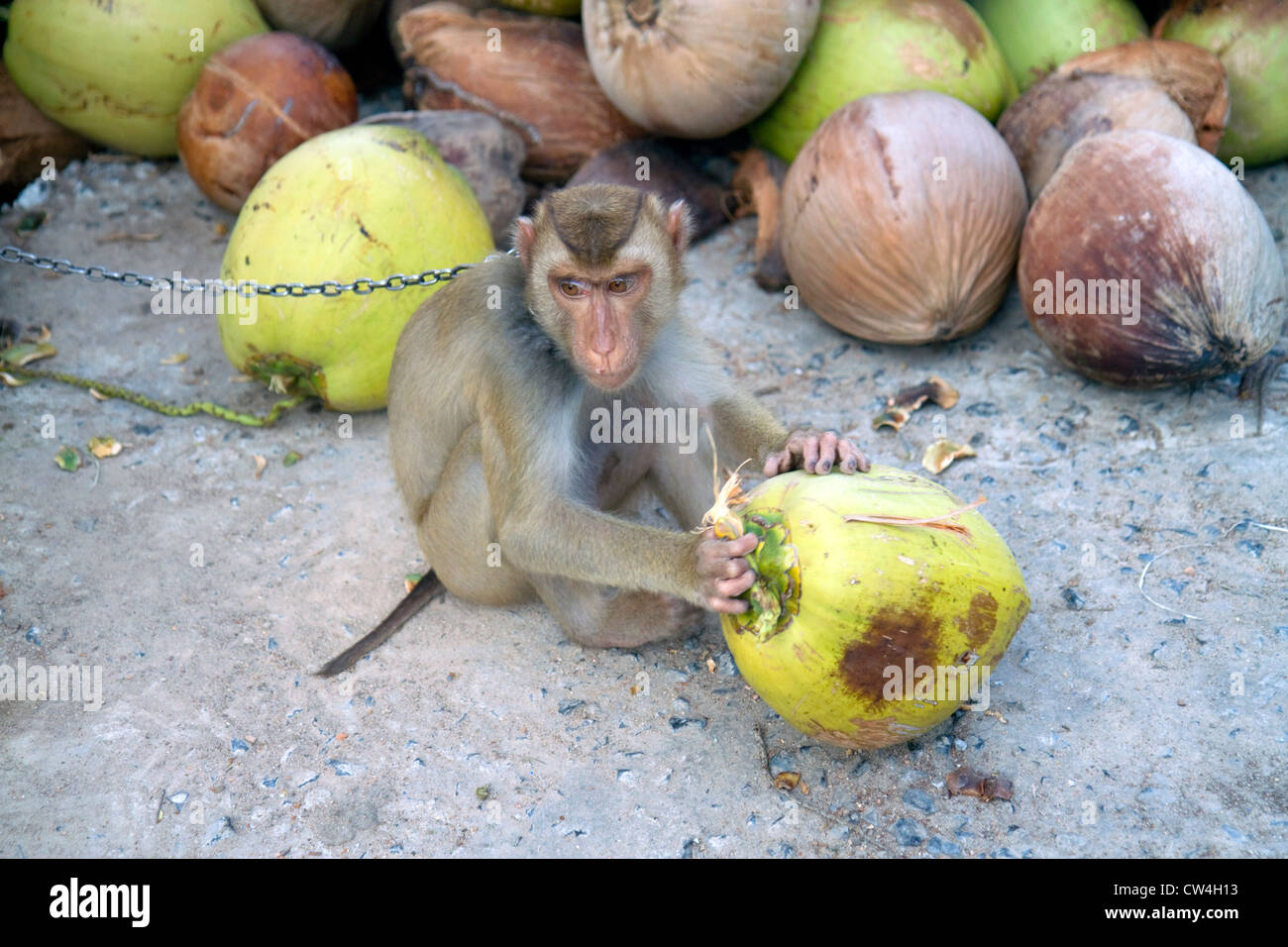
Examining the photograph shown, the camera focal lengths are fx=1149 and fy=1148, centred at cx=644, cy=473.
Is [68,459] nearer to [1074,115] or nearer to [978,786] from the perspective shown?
[978,786]

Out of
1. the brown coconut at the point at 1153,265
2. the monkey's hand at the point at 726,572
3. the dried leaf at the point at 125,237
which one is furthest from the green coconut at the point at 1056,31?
the dried leaf at the point at 125,237

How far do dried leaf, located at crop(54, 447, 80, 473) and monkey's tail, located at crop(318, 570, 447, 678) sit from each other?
1.66 meters

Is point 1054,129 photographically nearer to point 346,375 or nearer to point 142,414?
point 346,375

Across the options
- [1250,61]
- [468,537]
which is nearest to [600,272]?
[468,537]

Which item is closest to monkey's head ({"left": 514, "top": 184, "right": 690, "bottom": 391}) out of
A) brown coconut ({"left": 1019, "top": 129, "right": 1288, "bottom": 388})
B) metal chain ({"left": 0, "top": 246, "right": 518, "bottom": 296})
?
metal chain ({"left": 0, "top": 246, "right": 518, "bottom": 296})

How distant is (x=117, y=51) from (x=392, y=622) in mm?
3631

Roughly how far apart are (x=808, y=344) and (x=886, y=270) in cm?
64

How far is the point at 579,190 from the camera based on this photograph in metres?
3.51

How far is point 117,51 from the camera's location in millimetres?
5711

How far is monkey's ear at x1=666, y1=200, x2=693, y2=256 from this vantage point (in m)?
3.66

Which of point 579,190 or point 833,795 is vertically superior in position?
point 579,190

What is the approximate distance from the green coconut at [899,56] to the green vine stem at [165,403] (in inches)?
109

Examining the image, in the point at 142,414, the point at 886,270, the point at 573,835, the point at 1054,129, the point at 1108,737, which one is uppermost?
the point at 1054,129

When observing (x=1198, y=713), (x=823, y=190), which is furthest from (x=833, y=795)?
(x=823, y=190)
